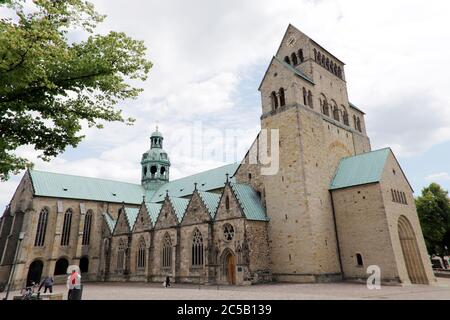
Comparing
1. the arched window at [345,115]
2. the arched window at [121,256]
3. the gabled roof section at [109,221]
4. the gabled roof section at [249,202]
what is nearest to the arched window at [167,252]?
the arched window at [121,256]

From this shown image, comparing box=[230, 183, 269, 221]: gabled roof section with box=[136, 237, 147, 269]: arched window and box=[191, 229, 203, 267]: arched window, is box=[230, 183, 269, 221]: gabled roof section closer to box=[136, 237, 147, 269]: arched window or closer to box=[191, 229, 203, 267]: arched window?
box=[191, 229, 203, 267]: arched window

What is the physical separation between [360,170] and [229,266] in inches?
628

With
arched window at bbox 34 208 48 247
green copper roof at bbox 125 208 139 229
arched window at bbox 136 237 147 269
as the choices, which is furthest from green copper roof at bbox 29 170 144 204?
arched window at bbox 136 237 147 269

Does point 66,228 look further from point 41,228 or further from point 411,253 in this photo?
point 411,253

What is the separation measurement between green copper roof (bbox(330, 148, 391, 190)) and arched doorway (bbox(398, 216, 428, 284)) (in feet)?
16.3

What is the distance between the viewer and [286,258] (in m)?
27.7

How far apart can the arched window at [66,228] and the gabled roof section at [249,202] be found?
28150mm

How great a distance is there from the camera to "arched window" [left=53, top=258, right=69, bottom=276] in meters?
41.4

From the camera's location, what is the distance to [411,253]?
90.6 feet

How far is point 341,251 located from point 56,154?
25.4m

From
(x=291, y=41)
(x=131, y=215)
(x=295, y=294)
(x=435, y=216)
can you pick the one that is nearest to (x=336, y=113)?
(x=291, y=41)

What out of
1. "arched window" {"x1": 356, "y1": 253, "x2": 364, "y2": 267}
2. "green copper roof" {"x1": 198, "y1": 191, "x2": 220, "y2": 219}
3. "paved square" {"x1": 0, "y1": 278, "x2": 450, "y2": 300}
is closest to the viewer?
"paved square" {"x1": 0, "y1": 278, "x2": 450, "y2": 300}

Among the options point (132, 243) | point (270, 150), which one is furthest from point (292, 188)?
Answer: point (132, 243)
